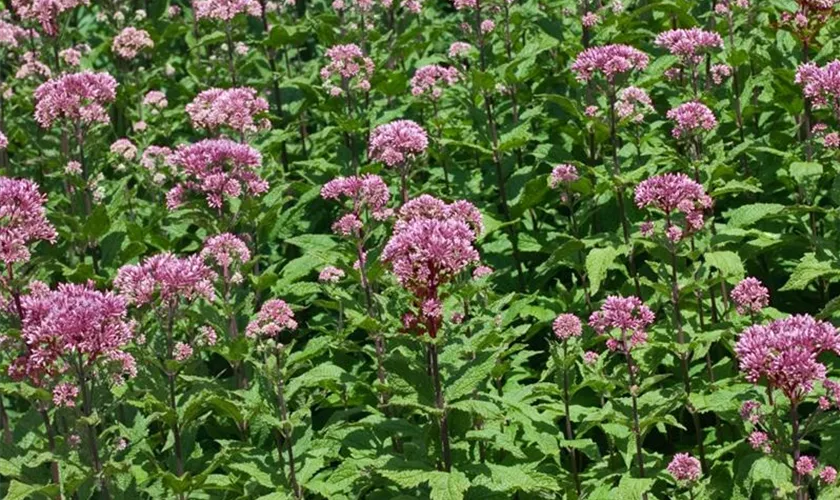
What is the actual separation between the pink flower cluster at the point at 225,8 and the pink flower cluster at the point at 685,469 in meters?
6.32

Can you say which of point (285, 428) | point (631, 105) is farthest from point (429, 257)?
point (631, 105)

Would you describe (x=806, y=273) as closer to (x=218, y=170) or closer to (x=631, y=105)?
(x=631, y=105)

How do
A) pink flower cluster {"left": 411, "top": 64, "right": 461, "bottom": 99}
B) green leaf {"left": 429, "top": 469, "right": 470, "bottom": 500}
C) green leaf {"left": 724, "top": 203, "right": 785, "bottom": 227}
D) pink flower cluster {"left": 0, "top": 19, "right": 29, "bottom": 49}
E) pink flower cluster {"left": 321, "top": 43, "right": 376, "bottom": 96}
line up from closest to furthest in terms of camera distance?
green leaf {"left": 429, "top": 469, "right": 470, "bottom": 500} < green leaf {"left": 724, "top": 203, "right": 785, "bottom": 227} < pink flower cluster {"left": 321, "top": 43, "right": 376, "bottom": 96} < pink flower cluster {"left": 411, "top": 64, "right": 461, "bottom": 99} < pink flower cluster {"left": 0, "top": 19, "right": 29, "bottom": 49}

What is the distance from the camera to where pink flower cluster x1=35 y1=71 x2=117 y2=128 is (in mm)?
9430

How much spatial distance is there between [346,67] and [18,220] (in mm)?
3513

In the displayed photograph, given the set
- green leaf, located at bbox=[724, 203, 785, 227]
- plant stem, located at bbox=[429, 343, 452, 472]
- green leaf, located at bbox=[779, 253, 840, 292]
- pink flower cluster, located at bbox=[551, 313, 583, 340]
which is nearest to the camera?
plant stem, located at bbox=[429, 343, 452, 472]

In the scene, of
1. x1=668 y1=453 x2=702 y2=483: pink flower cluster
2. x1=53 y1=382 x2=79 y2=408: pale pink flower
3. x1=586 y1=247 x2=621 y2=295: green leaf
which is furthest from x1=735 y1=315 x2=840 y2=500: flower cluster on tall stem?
x1=53 y1=382 x2=79 y2=408: pale pink flower

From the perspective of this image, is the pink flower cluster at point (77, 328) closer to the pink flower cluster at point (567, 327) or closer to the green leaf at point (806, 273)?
the pink flower cluster at point (567, 327)

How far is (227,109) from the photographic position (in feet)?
31.2

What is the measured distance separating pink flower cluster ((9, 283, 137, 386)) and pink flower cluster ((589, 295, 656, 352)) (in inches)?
110

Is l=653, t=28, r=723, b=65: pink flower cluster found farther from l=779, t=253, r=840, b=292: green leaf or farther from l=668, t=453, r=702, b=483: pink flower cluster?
l=668, t=453, r=702, b=483: pink flower cluster

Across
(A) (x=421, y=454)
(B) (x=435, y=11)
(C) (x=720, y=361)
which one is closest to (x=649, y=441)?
(C) (x=720, y=361)

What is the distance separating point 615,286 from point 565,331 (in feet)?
6.61

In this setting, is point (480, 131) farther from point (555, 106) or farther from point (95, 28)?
point (95, 28)
